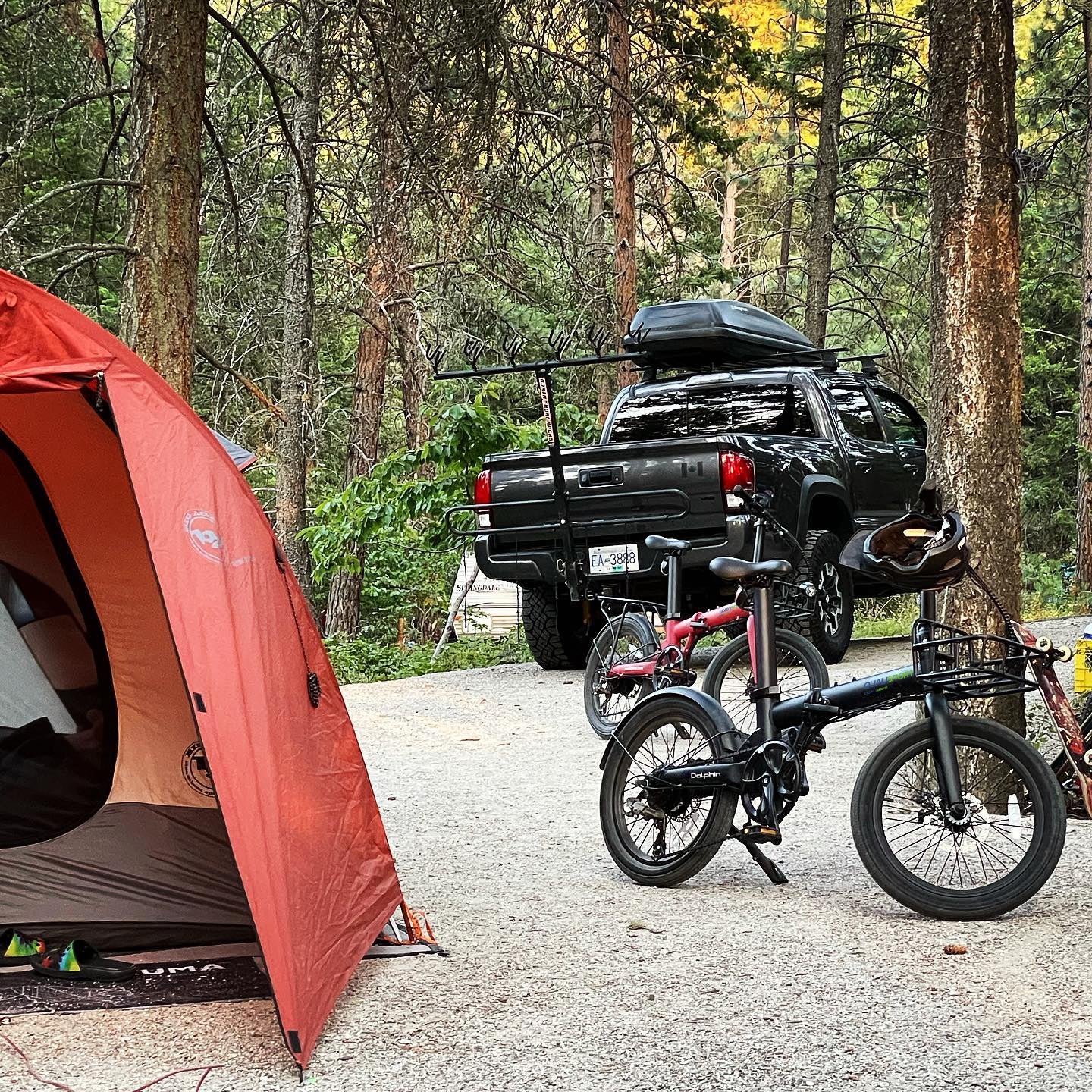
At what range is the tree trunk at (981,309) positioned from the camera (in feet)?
19.7

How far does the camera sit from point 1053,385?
22.2 m

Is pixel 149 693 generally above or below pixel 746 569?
below

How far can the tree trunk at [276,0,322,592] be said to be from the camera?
14.1m

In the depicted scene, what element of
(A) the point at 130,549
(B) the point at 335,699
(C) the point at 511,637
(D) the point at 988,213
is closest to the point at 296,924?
(B) the point at 335,699

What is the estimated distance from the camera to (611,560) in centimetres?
930

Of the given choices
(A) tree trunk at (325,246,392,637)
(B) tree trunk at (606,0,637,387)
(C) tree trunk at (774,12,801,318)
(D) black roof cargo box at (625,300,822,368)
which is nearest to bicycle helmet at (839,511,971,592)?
(D) black roof cargo box at (625,300,822,368)

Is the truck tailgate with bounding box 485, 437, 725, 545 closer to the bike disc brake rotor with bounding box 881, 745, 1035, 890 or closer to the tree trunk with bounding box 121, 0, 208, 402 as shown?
the tree trunk with bounding box 121, 0, 208, 402

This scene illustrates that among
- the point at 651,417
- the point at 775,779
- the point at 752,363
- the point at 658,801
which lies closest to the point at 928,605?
the point at 775,779

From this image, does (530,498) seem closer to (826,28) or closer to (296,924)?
(296,924)

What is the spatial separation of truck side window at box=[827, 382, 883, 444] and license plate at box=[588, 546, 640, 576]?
7.58ft

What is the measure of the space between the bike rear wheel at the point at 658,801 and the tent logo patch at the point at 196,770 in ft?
4.80

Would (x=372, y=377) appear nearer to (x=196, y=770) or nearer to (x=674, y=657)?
(x=674, y=657)

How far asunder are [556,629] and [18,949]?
6.51m

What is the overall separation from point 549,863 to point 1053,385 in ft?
61.6
